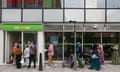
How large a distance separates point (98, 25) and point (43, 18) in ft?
12.7

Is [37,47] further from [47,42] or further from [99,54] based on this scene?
[99,54]

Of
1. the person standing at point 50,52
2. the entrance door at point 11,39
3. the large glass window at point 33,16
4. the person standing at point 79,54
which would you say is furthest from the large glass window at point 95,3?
the entrance door at point 11,39

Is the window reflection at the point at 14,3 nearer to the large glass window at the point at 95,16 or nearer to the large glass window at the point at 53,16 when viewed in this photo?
the large glass window at the point at 53,16

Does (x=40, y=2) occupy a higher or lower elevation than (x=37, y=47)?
higher

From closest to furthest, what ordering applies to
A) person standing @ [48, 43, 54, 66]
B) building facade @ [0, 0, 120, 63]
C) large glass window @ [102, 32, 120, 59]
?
person standing @ [48, 43, 54, 66] → building facade @ [0, 0, 120, 63] → large glass window @ [102, 32, 120, 59]

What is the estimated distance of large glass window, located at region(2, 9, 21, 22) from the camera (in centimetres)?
2244

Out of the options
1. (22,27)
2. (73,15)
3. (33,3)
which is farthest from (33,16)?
(73,15)

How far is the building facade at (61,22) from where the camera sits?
875 inches

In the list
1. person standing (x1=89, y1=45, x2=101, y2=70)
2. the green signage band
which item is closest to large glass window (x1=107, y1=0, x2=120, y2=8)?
person standing (x1=89, y1=45, x2=101, y2=70)

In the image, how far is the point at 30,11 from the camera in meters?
22.5

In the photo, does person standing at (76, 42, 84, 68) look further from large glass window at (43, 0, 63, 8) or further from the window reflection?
the window reflection

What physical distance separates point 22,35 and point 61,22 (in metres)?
2.89

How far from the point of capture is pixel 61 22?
2241cm

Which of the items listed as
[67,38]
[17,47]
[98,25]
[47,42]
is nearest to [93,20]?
[98,25]
